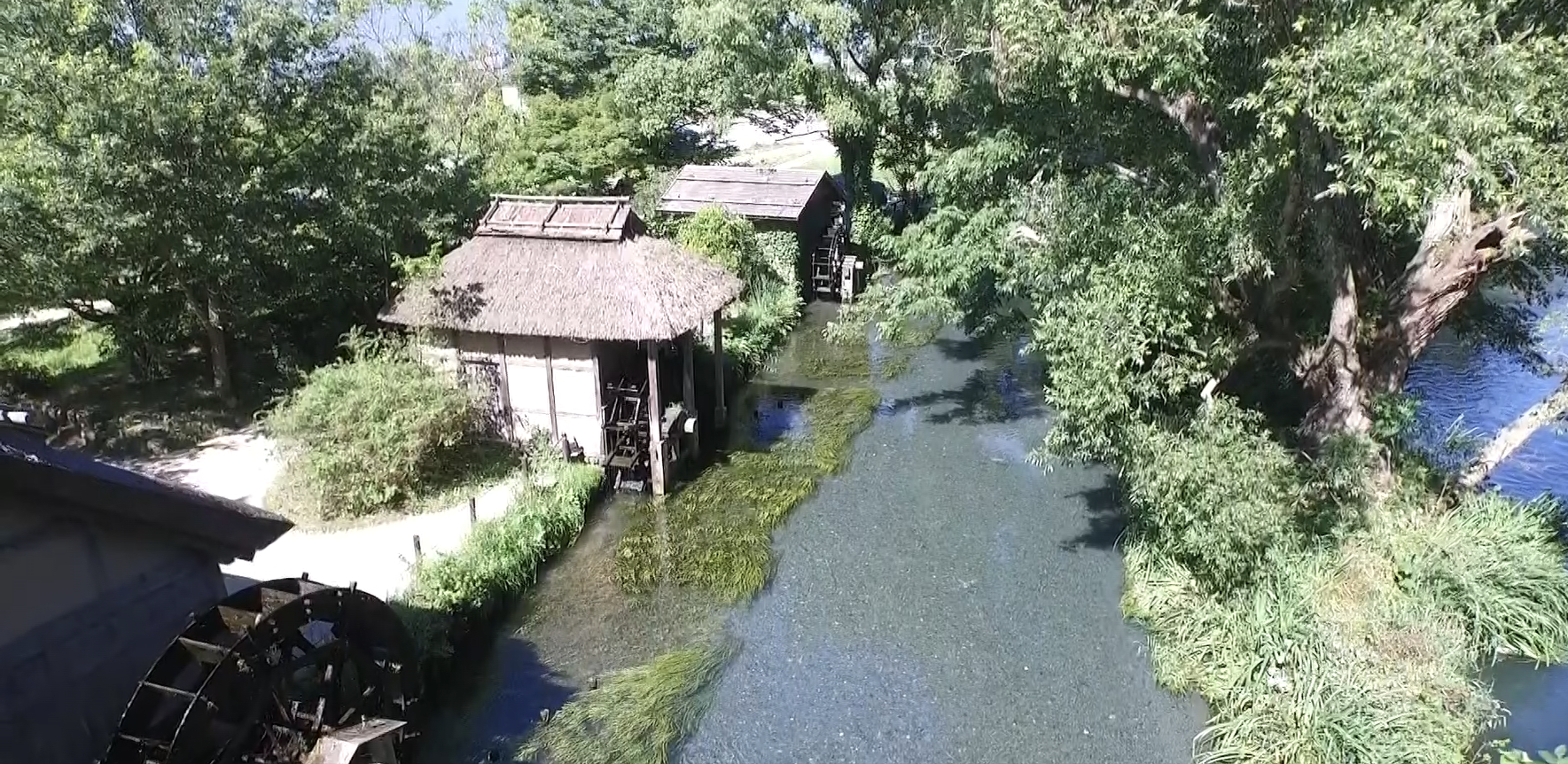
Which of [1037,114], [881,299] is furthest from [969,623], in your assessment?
[881,299]

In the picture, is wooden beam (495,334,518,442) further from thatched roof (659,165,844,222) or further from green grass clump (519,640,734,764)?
thatched roof (659,165,844,222)

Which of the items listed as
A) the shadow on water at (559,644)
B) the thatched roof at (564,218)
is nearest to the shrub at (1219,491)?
the shadow on water at (559,644)

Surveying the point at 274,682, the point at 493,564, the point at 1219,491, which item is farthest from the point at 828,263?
the point at 274,682

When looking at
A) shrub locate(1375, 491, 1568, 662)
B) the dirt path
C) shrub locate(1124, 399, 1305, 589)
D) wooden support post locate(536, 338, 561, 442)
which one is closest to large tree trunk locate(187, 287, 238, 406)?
the dirt path

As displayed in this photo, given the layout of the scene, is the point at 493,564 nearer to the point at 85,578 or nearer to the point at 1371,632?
the point at 85,578

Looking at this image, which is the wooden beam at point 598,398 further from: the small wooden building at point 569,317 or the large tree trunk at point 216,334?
the large tree trunk at point 216,334
